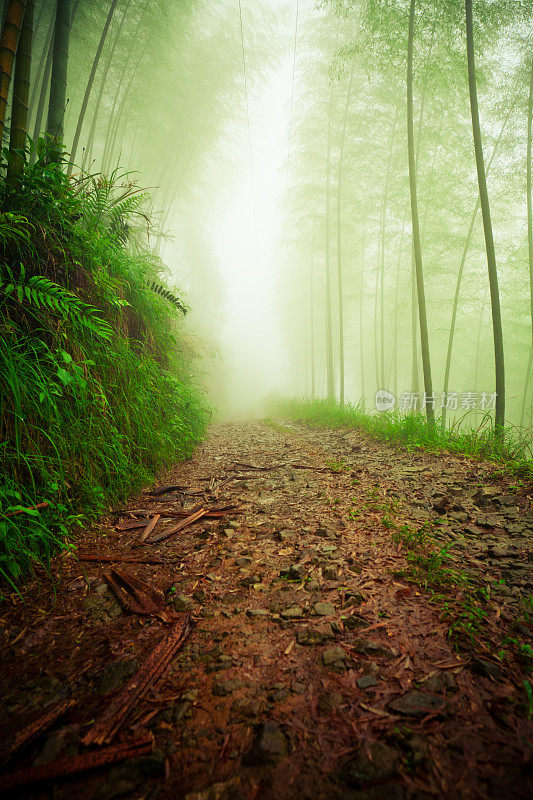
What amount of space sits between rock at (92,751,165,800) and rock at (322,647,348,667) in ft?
1.86

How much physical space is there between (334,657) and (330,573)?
50 centimetres

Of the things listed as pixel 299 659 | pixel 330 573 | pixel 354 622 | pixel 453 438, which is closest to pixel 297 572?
pixel 330 573

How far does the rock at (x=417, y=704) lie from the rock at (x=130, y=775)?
2.12 ft

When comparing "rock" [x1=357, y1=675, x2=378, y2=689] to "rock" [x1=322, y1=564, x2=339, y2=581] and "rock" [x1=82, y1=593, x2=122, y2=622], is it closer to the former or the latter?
"rock" [x1=322, y1=564, x2=339, y2=581]

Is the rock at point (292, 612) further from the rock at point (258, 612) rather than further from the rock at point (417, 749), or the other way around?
the rock at point (417, 749)

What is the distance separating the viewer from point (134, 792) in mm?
685

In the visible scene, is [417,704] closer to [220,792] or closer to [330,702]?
[330,702]

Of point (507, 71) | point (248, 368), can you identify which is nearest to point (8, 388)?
point (507, 71)

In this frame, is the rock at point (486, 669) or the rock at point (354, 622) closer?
the rock at point (486, 669)

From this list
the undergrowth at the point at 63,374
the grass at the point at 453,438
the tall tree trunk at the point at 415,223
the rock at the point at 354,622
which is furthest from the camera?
the tall tree trunk at the point at 415,223

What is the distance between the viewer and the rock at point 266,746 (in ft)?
2.43

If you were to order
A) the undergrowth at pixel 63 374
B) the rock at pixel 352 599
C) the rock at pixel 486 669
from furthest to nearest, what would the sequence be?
1. the undergrowth at pixel 63 374
2. the rock at pixel 352 599
3. the rock at pixel 486 669

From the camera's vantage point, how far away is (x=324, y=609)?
1.30 metres

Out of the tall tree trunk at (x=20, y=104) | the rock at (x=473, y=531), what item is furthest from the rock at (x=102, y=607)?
the tall tree trunk at (x=20, y=104)
